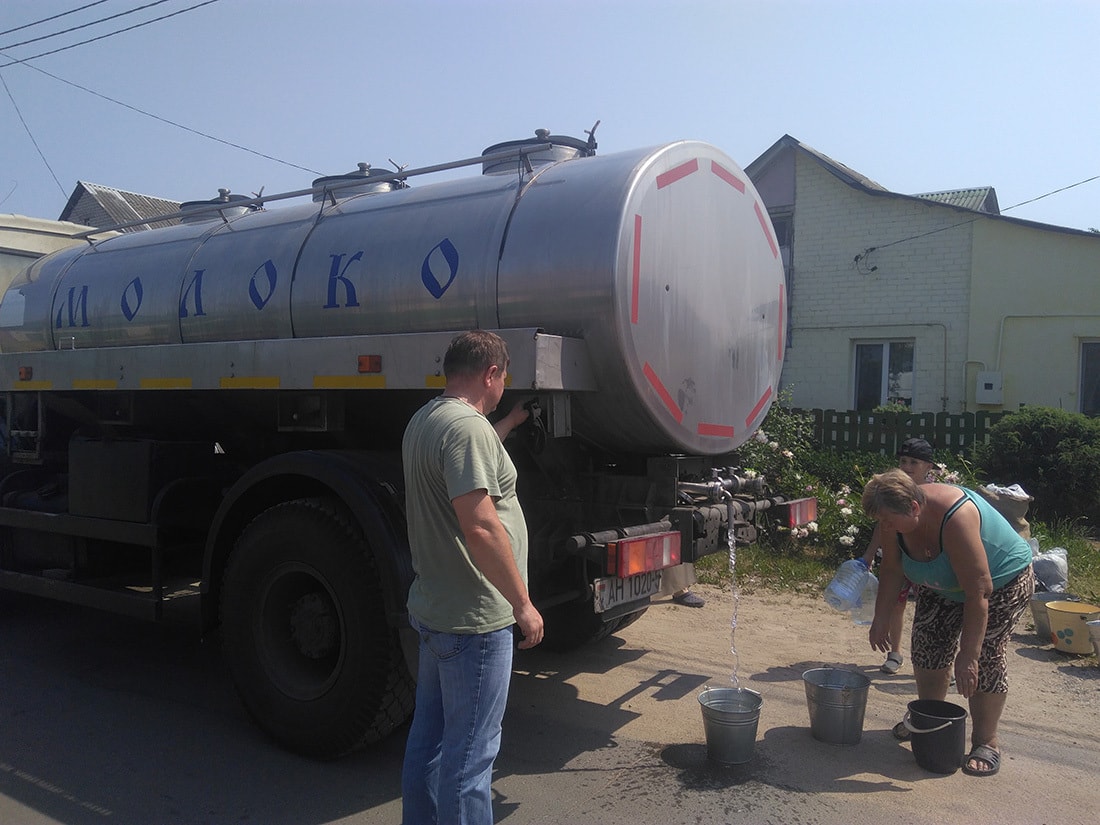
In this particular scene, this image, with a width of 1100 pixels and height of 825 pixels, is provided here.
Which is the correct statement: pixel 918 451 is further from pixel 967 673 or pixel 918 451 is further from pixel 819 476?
pixel 819 476

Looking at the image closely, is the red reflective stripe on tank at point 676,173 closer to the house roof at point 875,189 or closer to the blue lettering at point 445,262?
the blue lettering at point 445,262

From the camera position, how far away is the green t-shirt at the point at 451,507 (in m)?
2.72

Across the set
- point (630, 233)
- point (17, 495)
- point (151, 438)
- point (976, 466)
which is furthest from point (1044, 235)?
point (17, 495)

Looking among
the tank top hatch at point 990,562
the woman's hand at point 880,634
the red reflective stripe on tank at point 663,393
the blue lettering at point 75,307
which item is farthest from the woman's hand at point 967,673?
the blue lettering at point 75,307

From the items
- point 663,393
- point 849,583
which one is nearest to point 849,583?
point 849,583

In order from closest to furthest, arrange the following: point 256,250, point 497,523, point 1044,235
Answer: point 497,523 < point 256,250 < point 1044,235

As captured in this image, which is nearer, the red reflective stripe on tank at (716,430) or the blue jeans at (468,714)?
the blue jeans at (468,714)

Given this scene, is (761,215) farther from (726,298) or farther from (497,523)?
(497,523)

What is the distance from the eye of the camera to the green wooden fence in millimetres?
10188

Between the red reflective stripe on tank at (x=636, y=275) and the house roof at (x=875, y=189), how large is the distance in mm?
9806

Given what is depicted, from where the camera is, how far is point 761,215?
16.6 ft

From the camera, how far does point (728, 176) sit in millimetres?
4703

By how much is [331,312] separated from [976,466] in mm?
7416

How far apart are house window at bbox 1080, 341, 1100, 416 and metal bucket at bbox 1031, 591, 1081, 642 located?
7610mm
